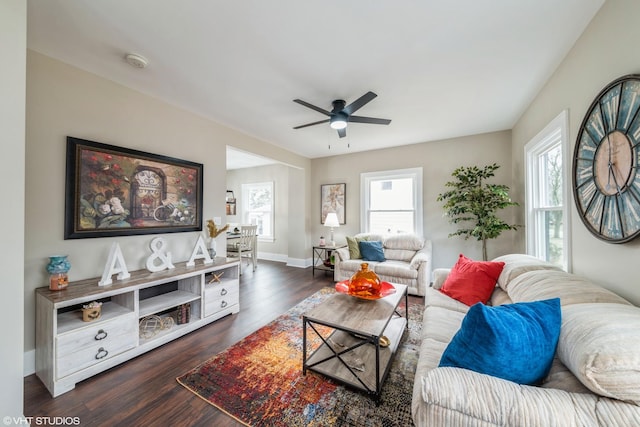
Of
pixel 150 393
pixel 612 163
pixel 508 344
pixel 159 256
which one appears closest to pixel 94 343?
pixel 150 393

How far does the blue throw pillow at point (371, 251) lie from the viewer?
4.01 metres

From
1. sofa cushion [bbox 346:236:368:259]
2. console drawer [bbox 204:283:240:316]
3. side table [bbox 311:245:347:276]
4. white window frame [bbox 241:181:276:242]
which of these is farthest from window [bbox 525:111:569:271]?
white window frame [bbox 241:181:276:242]

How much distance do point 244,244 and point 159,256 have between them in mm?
2520

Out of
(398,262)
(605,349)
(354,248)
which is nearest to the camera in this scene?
(605,349)

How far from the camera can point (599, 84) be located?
152 cm

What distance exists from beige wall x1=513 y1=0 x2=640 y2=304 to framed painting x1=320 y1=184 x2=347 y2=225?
3407mm

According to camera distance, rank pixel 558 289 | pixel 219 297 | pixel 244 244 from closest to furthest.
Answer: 1. pixel 558 289
2. pixel 219 297
3. pixel 244 244

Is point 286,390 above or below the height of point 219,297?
below

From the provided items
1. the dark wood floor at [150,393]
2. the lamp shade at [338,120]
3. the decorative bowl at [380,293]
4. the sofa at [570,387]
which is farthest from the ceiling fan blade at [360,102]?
the dark wood floor at [150,393]

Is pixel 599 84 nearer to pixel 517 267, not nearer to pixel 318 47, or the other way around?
pixel 517 267

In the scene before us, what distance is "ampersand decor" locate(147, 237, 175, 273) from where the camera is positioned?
2393 mm

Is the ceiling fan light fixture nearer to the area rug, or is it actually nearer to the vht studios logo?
the area rug

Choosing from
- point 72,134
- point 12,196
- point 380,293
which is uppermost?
point 72,134

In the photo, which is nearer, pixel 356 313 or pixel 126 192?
pixel 356 313
